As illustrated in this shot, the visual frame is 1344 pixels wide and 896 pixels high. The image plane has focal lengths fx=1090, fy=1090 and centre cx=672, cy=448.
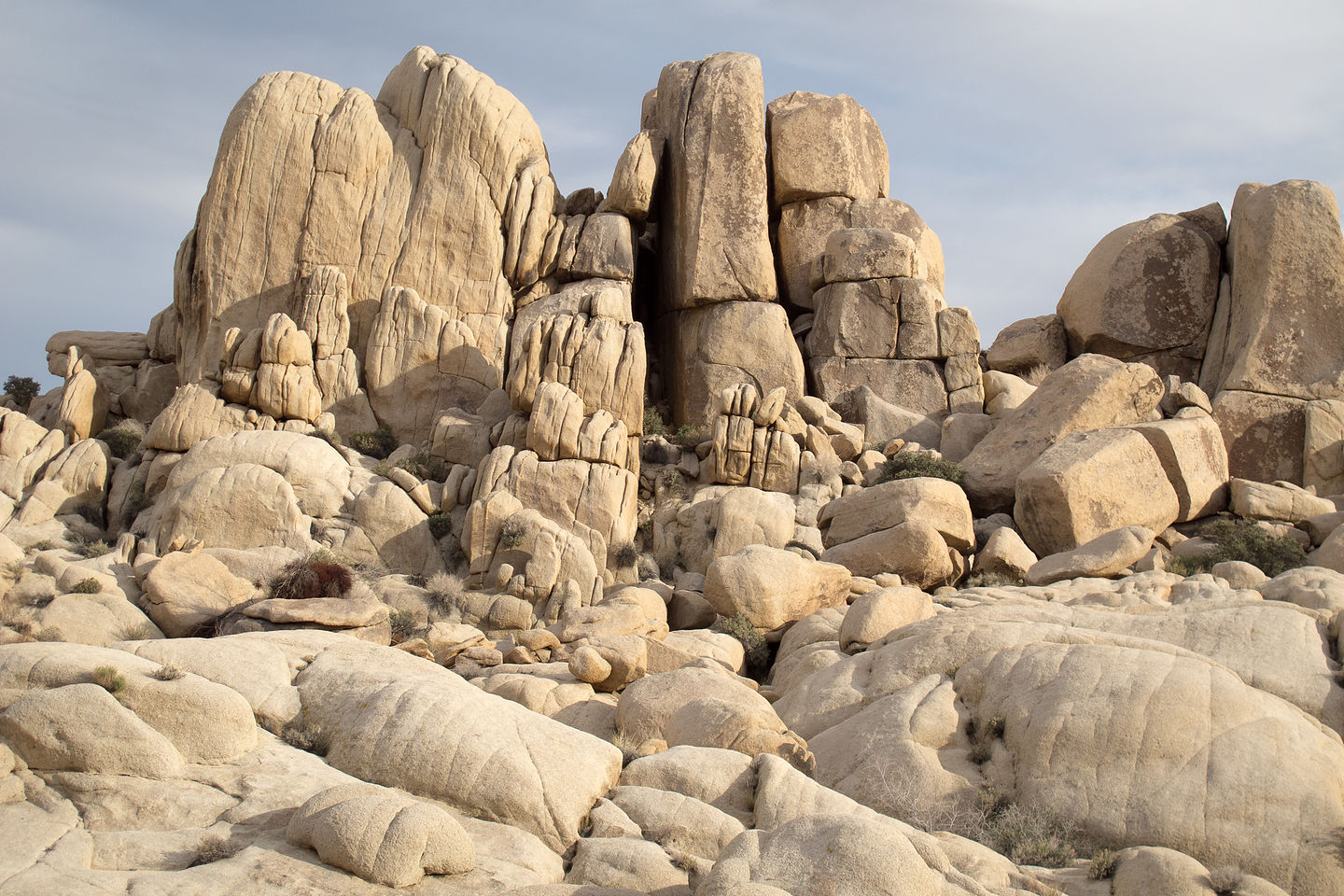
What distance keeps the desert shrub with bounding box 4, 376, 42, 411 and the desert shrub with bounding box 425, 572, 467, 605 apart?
2296 cm

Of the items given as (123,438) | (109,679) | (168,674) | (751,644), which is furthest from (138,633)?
(123,438)

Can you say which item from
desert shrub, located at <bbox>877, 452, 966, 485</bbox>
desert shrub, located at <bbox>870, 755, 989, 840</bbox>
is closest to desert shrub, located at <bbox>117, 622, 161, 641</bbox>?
desert shrub, located at <bbox>870, 755, 989, 840</bbox>

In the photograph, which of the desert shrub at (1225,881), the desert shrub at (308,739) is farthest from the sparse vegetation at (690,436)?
the desert shrub at (1225,881)

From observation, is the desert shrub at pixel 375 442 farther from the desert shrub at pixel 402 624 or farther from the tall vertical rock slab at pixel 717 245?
the tall vertical rock slab at pixel 717 245

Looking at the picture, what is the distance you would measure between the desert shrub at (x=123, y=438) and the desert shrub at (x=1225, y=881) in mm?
32824

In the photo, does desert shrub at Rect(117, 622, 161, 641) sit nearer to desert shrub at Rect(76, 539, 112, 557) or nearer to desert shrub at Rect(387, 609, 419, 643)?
desert shrub at Rect(387, 609, 419, 643)

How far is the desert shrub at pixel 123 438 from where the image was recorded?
35000 mm

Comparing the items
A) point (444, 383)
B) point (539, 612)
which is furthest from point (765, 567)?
point (444, 383)

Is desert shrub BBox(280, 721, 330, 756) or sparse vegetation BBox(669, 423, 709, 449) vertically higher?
sparse vegetation BBox(669, 423, 709, 449)

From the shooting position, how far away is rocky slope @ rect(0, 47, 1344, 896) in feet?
37.4

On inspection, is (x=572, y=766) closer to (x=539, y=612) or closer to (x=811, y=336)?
(x=539, y=612)

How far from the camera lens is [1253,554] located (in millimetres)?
26531

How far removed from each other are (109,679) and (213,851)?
9.58 feet

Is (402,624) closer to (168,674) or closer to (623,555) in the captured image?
→ (623,555)
